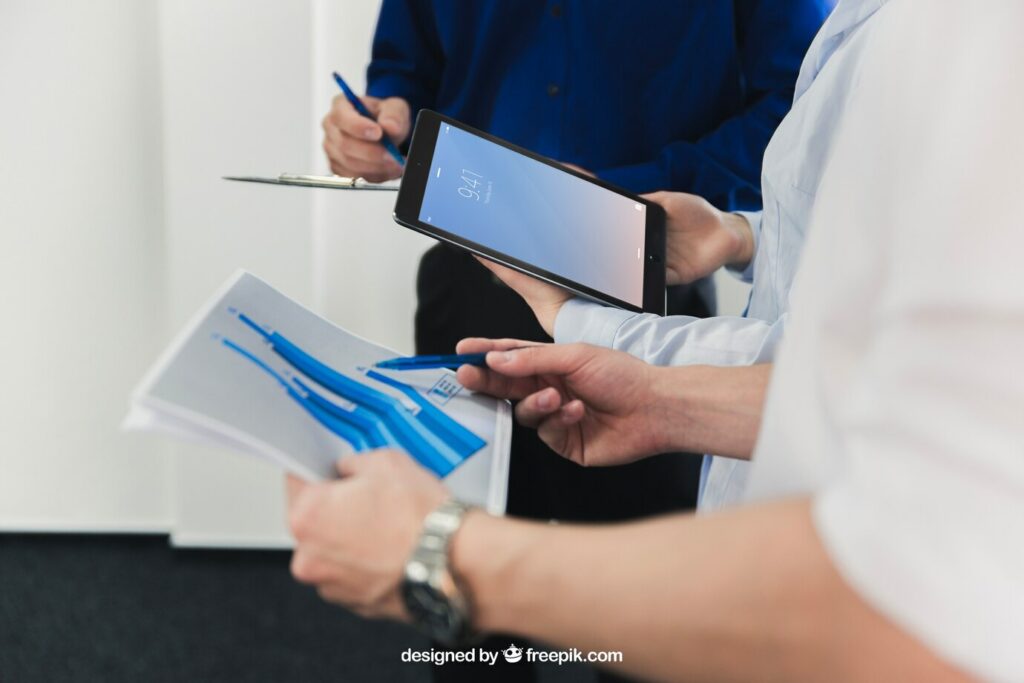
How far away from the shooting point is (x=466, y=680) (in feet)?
3.45

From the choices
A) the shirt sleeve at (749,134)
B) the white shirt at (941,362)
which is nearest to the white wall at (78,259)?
the shirt sleeve at (749,134)

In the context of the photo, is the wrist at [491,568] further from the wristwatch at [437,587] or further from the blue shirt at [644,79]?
the blue shirt at [644,79]

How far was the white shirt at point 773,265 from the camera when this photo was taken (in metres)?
0.72

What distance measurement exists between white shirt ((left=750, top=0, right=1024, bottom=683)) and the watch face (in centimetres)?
19

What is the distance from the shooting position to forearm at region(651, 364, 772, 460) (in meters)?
0.68

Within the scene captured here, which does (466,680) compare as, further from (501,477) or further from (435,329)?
(501,477)

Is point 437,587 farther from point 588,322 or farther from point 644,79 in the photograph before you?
point 644,79

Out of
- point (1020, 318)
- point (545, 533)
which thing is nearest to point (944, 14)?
point (1020, 318)

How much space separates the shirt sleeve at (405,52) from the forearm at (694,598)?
2.94 feet

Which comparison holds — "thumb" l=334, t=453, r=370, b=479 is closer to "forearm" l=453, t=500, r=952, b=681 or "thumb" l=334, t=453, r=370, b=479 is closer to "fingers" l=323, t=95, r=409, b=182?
"forearm" l=453, t=500, r=952, b=681

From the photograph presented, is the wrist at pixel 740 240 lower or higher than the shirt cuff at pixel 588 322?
higher

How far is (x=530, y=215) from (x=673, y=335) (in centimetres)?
19

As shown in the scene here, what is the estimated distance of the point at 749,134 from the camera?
1.07 m

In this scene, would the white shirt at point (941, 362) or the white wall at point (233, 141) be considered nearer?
the white shirt at point (941, 362)
